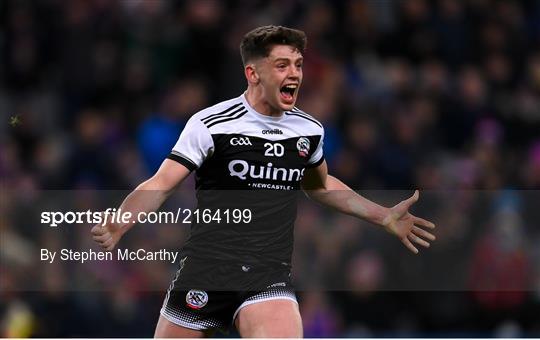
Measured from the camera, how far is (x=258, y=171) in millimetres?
6629

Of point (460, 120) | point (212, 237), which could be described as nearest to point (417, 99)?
point (460, 120)

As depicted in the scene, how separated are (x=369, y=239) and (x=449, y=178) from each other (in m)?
1.65

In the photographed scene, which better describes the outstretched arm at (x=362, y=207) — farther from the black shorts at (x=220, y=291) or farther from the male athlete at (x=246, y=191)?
the black shorts at (x=220, y=291)

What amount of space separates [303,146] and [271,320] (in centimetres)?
96

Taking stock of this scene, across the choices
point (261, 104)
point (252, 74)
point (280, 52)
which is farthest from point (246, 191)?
point (280, 52)

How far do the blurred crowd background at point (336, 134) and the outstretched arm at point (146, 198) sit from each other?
217 cm

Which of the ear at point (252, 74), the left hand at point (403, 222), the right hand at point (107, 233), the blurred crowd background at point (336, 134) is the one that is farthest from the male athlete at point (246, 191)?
the blurred crowd background at point (336, 134)

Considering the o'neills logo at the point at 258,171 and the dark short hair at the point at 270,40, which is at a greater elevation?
the dark short hair at the point at 270,40

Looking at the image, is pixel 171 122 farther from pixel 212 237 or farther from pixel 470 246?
pixel 212 237

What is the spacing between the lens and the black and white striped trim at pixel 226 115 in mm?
6594

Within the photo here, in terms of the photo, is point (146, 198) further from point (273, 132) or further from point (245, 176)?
point (273, 132)

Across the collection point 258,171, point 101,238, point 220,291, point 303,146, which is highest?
point 303,146

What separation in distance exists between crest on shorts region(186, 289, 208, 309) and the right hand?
538 millimetres

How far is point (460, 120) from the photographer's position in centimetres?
1184
